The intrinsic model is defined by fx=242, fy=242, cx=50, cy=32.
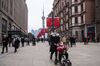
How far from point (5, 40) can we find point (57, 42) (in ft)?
30.0

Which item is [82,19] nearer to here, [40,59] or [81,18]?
[81,18]

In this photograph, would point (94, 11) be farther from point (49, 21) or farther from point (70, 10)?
point (49, 21)

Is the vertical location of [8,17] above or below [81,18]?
below

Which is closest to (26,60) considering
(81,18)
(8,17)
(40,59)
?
(40,59)

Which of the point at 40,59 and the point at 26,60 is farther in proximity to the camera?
the point at 40,59

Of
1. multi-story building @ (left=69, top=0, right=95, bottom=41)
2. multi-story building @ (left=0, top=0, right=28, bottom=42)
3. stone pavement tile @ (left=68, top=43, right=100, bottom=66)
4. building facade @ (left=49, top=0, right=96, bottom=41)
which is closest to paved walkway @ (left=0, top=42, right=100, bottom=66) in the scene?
stone pavement tile @ (left=68, top=43, right=100, bottom=66)

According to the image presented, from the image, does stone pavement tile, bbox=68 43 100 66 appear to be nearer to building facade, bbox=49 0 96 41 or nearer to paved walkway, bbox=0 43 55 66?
paved walkway, bbox=0 43 55 66

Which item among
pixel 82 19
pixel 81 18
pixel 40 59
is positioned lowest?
pixel 40 59

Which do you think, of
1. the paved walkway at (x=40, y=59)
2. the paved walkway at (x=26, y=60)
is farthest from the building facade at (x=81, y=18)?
the paved walkway at (x=26, y=60)

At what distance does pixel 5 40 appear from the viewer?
20.9 meters

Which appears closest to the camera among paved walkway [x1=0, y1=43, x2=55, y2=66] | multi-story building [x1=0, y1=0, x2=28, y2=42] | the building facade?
paved walkway [x1=0, y1=43, x2=55, y2=66]

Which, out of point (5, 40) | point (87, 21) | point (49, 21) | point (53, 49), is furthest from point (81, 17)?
point (53, 49)

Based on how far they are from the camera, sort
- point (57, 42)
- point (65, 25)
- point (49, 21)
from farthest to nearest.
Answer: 1. point (65, 25)
2. point (49, 21)
3. point (57, 42)

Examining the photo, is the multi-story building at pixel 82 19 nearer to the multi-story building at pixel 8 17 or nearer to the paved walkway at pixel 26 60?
the multi-story building at pixel 8 17
